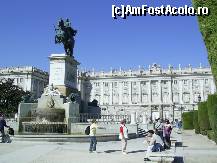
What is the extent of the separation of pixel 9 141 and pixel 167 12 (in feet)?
37.9

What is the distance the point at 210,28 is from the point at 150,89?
123 metres

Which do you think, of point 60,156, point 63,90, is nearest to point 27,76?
point 63,90

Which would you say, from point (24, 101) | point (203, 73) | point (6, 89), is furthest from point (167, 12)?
point (203, 73)

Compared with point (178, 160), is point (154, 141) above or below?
above

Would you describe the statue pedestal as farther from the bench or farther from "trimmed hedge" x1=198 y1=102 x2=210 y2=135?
the bench

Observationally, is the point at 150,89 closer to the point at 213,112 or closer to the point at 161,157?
the point at 213,112

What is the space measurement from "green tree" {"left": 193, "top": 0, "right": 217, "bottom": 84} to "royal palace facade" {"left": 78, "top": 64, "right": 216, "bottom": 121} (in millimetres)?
112838

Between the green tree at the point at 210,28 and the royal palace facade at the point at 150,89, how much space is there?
4442 inches

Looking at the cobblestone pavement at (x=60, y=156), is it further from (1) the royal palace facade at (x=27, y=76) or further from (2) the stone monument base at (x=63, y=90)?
(1) the royal palace facade at (x=27, y=76)

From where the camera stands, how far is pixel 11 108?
5519cm

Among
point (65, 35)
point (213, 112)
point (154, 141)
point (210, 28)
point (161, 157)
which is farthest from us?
point (65, 35)

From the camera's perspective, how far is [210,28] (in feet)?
39.1

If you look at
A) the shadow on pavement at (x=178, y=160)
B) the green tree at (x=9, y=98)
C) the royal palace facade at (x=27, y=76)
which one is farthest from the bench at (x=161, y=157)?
the royal palace facade at (x=27, y=76)

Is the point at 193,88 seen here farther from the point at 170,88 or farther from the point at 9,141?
the point at 9,141
